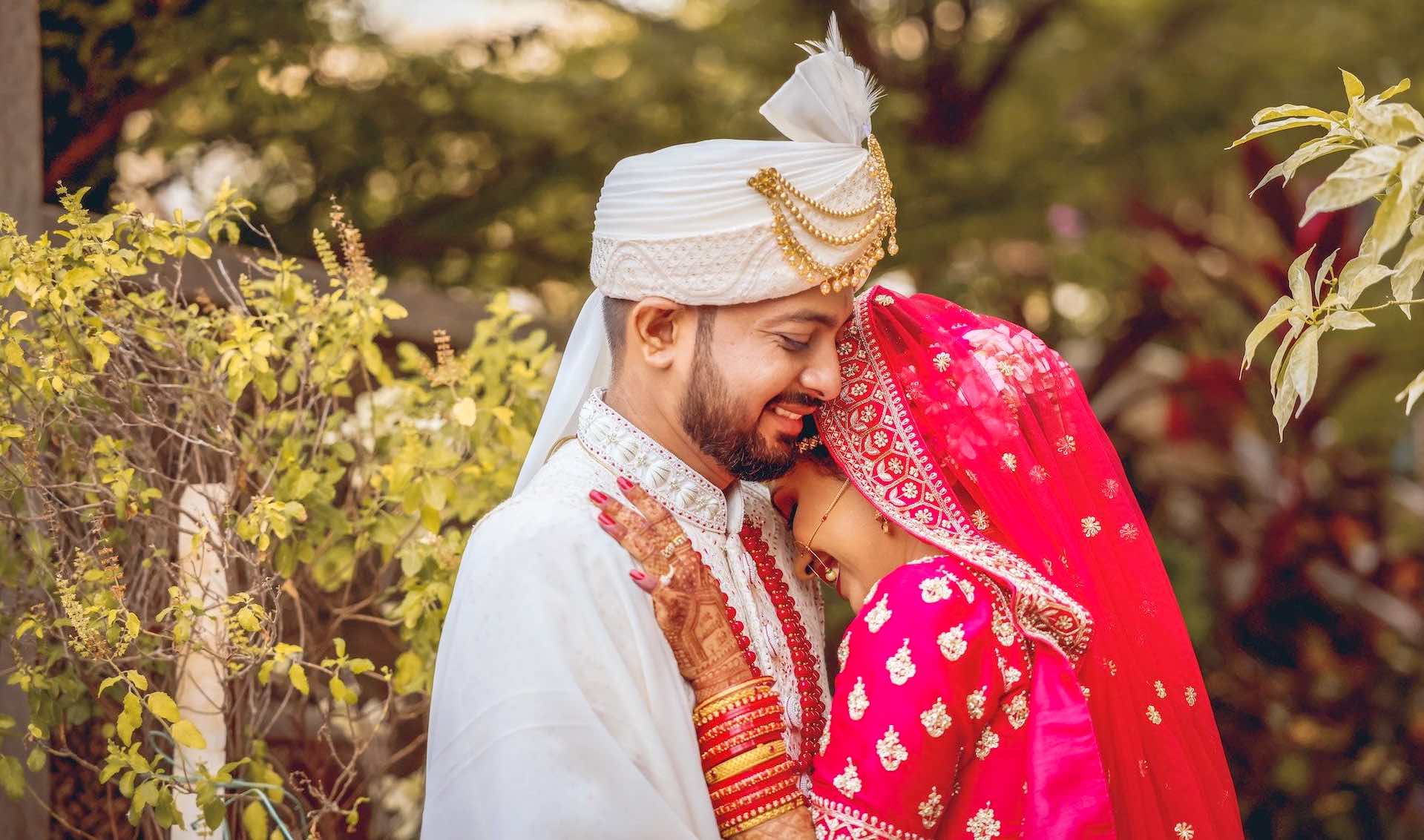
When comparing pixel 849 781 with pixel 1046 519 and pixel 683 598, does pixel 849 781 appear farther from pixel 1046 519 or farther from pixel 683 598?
pixel 1046 519

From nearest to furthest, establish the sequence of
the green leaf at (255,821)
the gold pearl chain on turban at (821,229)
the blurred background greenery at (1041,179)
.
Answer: the gold pearl chain on turban at (821,229) < the green leaf at (255,821) < the blurred background greenery at (1041,179)

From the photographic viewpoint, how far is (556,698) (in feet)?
6.36

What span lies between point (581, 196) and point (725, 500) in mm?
3420

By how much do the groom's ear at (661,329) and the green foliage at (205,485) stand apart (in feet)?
2.22

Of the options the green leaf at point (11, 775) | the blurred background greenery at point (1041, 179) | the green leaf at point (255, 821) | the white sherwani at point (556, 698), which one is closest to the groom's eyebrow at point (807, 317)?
the white sherwani at point (556, 698)

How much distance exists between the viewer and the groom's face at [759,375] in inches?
86.3

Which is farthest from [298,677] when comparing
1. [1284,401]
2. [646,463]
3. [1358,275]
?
[1358,275]

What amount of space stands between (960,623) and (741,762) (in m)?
0.39

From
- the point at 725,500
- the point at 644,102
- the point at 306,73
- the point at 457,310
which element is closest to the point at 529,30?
the point at 644,102

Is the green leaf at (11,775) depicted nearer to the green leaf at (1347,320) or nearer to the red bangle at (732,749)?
the red bangle at (732,749)

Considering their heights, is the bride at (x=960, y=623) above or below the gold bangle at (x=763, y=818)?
above

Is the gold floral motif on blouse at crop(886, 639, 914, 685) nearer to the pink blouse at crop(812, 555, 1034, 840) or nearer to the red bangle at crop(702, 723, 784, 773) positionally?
the pink blouse at crop(812, 555, 1034, 840)

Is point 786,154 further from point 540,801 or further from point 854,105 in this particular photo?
point 540,801

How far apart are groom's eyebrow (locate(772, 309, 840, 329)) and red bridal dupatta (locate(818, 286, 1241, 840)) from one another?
0.15 m
